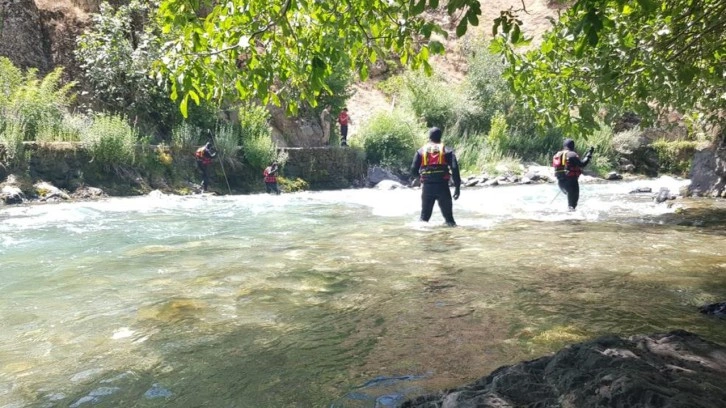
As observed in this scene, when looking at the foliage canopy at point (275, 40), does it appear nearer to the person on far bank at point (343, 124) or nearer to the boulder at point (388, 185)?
the boulder at point (388, 185)

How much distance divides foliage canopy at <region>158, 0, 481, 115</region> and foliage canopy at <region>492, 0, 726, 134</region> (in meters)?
1.56

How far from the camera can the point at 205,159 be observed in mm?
16562

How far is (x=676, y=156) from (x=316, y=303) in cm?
2668

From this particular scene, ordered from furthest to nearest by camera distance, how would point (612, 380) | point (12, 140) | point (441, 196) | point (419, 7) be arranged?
point (12, 140)
point (441, 196)
point (419, 7)
point (612, 380)

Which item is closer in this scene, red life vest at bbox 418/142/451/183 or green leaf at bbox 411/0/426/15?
green leaf at bbox 411/0/426/15

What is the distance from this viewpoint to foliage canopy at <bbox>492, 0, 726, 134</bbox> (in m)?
6.39

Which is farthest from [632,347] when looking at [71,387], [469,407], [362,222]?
[362,222]

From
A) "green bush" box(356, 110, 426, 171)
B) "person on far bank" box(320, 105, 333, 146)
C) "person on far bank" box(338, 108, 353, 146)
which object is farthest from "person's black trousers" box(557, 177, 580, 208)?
"person on far bank" box(320, 105, 333, 146)

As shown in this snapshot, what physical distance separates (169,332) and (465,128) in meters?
24.9

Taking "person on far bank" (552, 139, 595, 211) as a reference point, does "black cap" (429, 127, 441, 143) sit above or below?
above

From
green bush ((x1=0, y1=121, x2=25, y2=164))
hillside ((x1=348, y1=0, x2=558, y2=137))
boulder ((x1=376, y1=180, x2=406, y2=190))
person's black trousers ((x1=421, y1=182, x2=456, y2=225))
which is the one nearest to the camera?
person's black trousers ((x1=421, y1=182, x2=456, y2=225))

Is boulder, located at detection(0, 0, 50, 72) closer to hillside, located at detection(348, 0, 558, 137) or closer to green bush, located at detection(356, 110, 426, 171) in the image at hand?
green bush, located at detection(356, 110, 426, 171)

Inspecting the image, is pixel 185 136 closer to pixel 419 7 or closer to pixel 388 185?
pixel 388 185

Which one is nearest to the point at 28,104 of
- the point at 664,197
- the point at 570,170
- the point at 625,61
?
the point at 570,170
